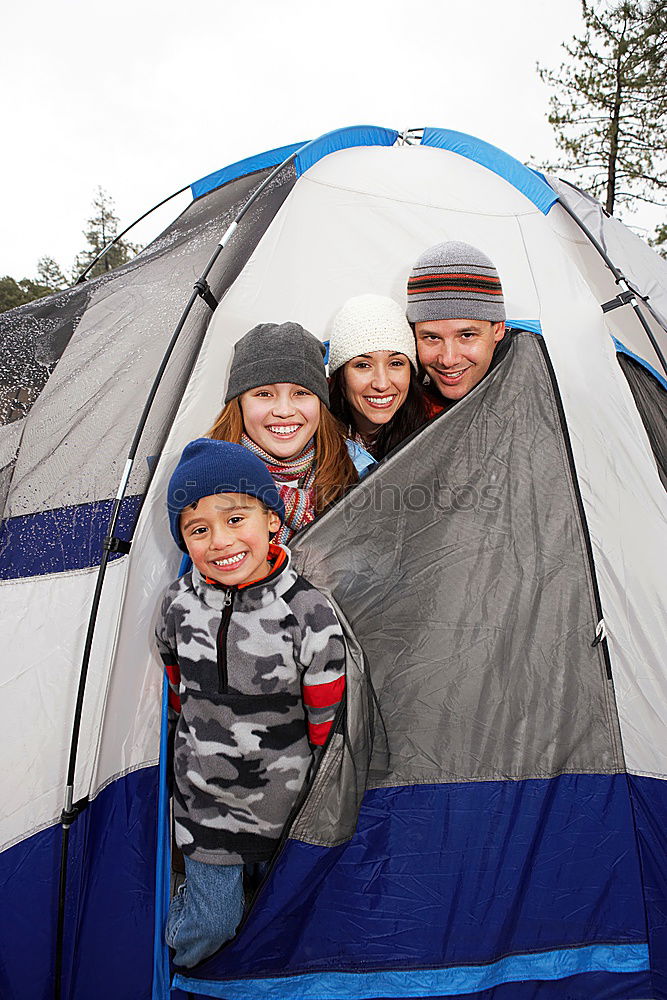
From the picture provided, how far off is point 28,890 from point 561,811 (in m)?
1.49

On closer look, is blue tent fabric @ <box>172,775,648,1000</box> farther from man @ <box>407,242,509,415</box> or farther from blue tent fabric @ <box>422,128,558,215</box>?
blue tent fabric @ <box>422,128,558,215</box>

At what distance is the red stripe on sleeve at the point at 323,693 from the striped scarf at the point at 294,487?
0.45 meters

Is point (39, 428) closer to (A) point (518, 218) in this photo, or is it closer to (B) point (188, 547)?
(B) point (188, 547)

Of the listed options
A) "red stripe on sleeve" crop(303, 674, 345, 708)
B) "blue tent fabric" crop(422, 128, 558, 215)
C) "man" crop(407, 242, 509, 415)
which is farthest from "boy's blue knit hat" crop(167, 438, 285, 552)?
"blue tent fabric" crop(422, 128, 558, 215)

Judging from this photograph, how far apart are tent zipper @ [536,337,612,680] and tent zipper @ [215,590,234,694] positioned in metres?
1.01

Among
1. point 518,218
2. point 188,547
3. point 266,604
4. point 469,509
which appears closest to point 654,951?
point 469,509

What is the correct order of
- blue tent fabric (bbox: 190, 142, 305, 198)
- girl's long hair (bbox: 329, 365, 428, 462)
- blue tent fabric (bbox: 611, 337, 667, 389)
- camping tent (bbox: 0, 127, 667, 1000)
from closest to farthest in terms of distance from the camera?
1. camping tent (bbox: 0, 127, 667, 1000)
2. girl's long hair (bbox: 329, 365, 428, 462)
3. blue tent fabric (bbox: 611, 337, 667, 389)
4. blue tent fabric (bbox: 190, 142, 305, 198)

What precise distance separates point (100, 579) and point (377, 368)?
3.44 ft

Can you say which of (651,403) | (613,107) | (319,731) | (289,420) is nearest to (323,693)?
(319,731)

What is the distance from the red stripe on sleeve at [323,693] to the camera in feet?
4.89

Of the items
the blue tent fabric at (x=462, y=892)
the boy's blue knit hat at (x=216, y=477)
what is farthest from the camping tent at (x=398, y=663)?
the boy's blue knit hat at (x=216, y=477)

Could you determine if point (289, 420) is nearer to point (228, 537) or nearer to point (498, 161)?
point (228, 537)

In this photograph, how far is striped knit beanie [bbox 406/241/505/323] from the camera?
6.37 feet

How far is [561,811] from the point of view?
5.68 ft
